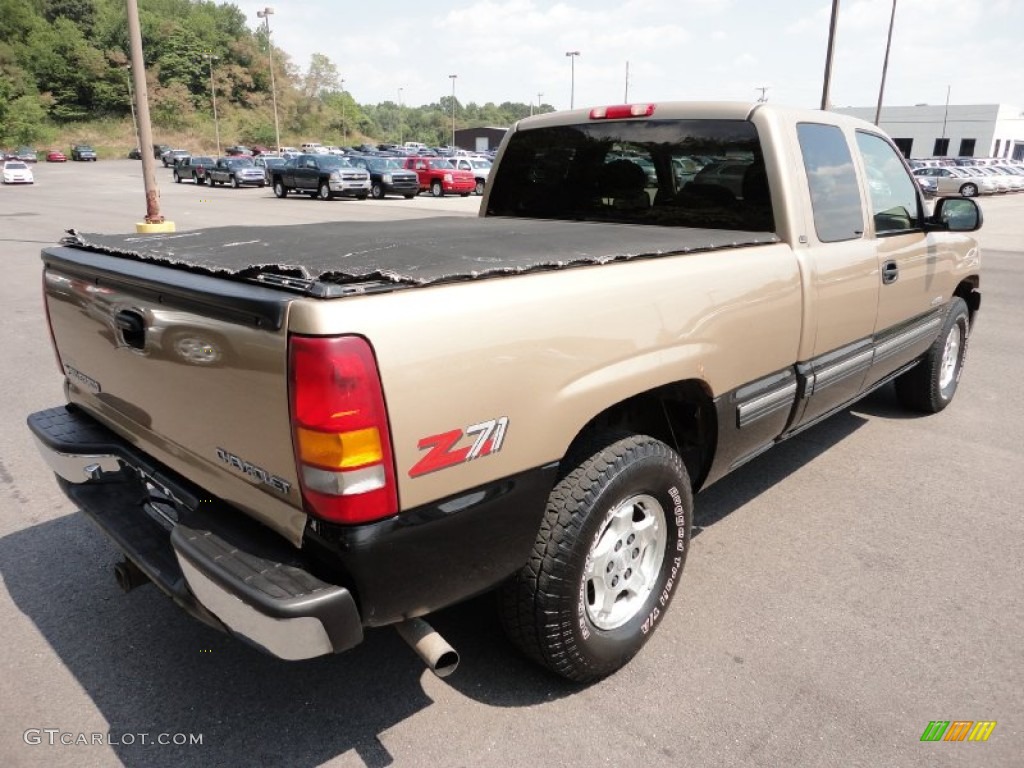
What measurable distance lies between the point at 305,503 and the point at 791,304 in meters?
2.28

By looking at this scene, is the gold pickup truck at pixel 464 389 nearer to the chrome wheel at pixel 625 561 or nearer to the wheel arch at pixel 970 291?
the chrome wheel at pixel 625 561

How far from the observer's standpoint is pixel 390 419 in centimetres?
180

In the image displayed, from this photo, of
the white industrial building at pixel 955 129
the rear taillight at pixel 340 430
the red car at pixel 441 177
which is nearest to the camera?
the rear taillight at pixel 340 430

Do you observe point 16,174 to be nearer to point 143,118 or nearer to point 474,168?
point 474,168

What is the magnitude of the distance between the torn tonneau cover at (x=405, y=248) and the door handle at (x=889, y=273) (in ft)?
3.44

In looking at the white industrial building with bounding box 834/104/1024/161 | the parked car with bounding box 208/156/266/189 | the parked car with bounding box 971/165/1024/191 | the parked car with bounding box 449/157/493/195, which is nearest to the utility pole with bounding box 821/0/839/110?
the parked car with bounding box 449/157/493/195

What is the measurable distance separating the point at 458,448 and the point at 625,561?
39.4 inches

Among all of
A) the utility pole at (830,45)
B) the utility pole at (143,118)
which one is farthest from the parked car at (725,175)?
the utility pole at (830,45)

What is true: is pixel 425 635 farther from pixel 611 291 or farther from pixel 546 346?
pixel 611 291

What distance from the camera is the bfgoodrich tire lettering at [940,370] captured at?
5133 millimetres

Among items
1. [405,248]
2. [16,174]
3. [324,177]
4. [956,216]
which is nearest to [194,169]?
[16,174]

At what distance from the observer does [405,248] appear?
260 cm

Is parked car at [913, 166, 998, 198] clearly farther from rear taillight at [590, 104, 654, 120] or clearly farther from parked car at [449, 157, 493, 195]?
rear taillight at [590, 104, 654, 120]

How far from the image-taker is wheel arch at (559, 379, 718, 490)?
2.70m
